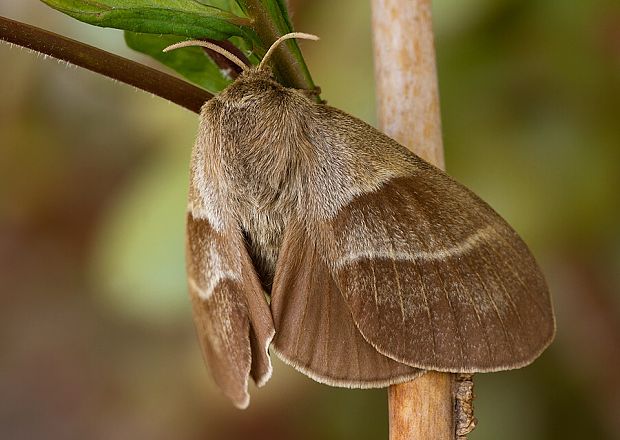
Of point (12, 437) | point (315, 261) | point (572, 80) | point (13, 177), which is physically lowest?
point (12, 437)

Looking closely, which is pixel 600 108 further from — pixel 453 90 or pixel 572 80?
pixel 453 90

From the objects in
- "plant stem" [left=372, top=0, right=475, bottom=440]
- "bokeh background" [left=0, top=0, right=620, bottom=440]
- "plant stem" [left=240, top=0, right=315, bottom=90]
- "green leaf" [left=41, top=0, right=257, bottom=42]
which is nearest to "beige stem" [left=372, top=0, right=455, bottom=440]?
"plant stem" [left=372, top=0, right=475, bottom=440]

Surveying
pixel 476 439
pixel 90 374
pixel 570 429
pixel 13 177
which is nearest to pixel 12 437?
pixel 90 374

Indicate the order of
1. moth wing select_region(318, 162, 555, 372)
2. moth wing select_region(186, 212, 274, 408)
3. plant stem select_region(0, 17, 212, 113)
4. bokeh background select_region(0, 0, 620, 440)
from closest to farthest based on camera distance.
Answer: plant stem select_region(0, 17, 212, 113)
moth wing select_region(318, 162, 555, 372)
moth wing select_region(186, 212, 274, 408)
bokeh background select_region(0, 0, 620, 440)

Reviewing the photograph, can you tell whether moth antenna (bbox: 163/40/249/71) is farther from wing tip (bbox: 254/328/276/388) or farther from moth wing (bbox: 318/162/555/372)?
wing tip (bbox: 254/328/276/388)

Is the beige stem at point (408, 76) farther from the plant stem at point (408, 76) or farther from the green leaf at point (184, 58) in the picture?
the green leaf at point (184, 58)

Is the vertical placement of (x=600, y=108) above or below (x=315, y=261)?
above
